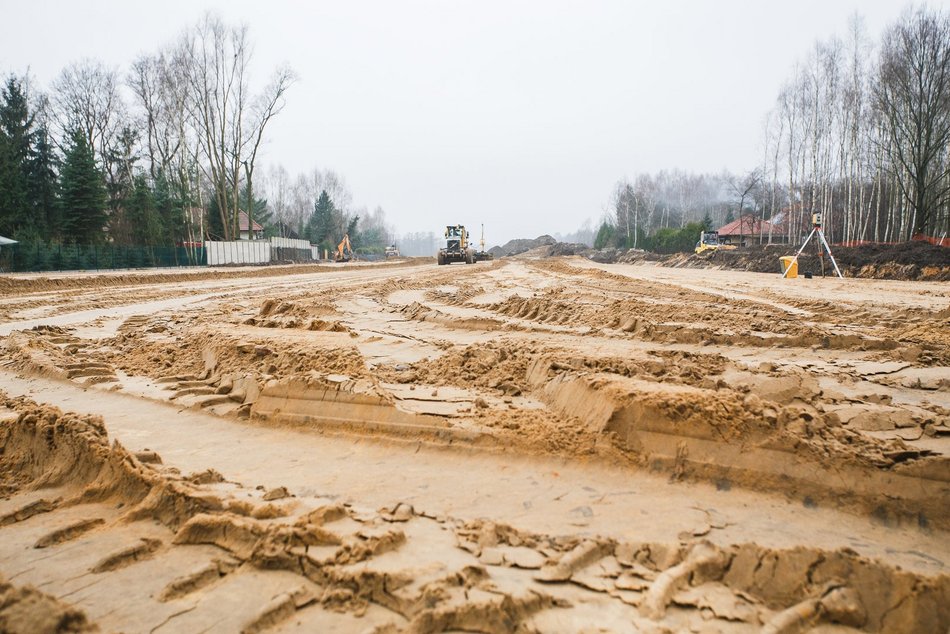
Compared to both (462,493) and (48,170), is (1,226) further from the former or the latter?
(462,493)

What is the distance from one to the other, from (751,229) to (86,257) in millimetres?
46058

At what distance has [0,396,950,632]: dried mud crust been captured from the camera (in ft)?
5.91

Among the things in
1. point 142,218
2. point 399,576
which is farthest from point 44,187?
point 399,576

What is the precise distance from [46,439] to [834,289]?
48.7ft

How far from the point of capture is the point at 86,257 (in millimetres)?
25094

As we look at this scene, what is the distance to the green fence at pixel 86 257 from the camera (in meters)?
22.7

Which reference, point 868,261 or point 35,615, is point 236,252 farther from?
point 35,615

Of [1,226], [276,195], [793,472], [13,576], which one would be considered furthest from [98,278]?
[276,195]

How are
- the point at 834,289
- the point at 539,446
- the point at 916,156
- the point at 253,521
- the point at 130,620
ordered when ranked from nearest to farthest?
1. the point at 130,620
2. the point at 253,521
3. the point at 539,446
4. the point at 834,289
5. the point at 916,156

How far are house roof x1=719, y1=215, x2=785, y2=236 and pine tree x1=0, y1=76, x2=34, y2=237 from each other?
48294 mm

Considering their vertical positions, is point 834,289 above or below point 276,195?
below

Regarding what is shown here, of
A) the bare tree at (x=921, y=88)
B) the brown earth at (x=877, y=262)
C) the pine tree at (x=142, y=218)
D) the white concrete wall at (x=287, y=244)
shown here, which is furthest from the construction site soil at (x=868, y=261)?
the pine tree at (x=142, y=218)

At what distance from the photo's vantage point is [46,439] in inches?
126

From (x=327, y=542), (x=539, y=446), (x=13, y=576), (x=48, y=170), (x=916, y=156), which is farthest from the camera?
(x=48, y=170)
